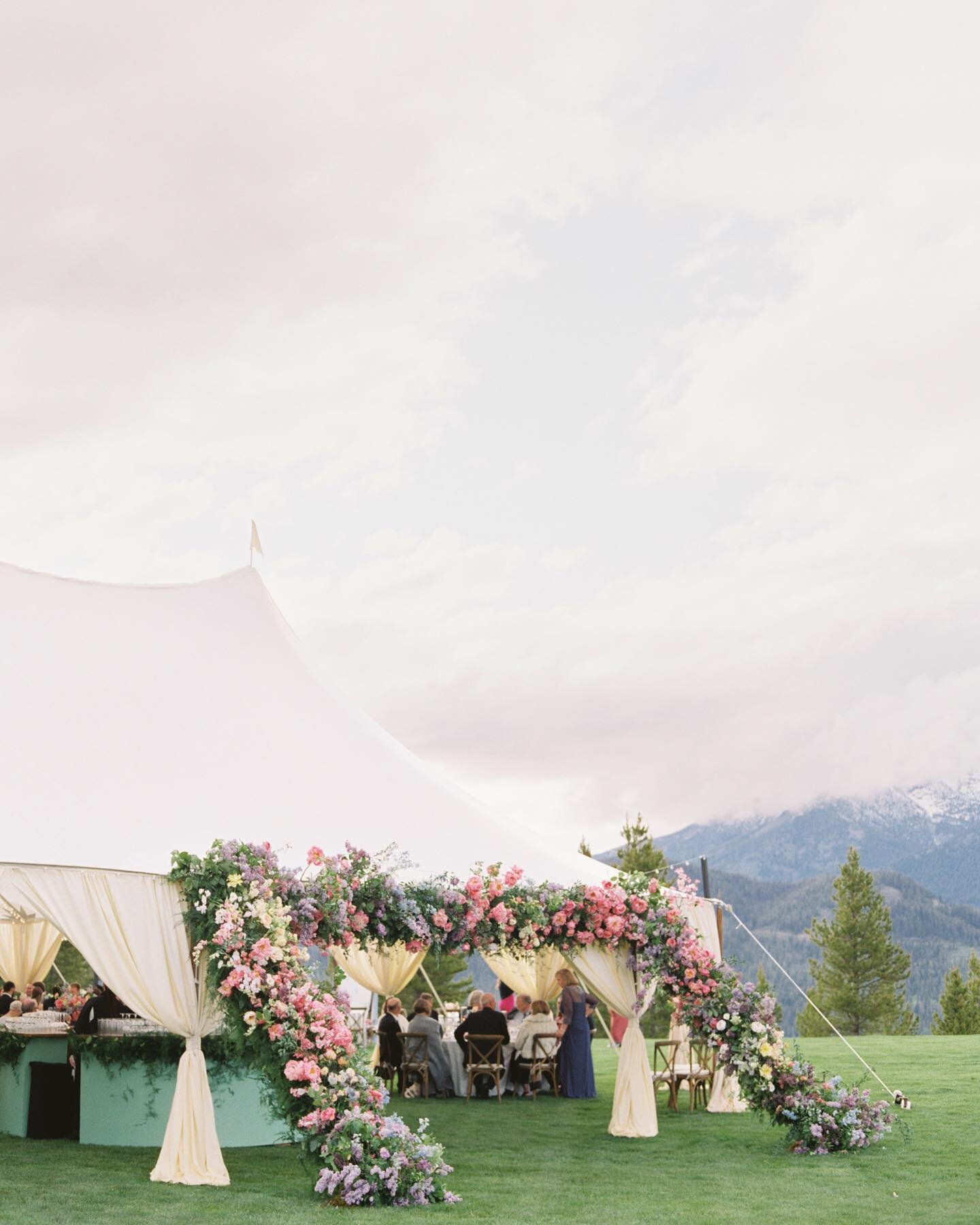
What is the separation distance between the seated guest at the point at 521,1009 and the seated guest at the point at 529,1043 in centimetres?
130

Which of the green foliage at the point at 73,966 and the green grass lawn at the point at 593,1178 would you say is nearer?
the green grass lawn at the point at 593,1178

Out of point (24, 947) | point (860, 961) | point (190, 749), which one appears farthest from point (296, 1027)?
point (860, 961)

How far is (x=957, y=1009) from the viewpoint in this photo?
3428 centimetres

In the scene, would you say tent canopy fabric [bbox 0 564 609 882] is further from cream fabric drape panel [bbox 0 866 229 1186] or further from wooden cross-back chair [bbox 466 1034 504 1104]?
wooden cross-back chair [bbox 466 1034 504 1104]

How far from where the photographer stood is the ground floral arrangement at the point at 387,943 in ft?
26.3

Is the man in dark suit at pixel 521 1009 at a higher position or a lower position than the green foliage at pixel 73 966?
lower

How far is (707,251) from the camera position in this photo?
1549 cm

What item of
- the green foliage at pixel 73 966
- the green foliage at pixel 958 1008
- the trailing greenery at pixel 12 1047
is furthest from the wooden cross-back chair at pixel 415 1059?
the green foliage at pixel 73 966

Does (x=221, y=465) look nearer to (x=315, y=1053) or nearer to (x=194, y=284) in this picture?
(x=194, y=284)

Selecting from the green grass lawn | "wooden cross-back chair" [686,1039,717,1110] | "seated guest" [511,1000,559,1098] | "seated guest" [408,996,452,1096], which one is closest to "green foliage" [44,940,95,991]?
"seated guest" [408,996,452,1096]

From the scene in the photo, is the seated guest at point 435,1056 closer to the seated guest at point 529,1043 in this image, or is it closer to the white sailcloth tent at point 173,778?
the seated guest at point 529,1043

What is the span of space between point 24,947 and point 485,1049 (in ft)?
22.6

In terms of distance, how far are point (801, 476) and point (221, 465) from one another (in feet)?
69.4

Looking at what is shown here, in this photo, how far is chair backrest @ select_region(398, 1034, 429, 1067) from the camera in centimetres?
1371
